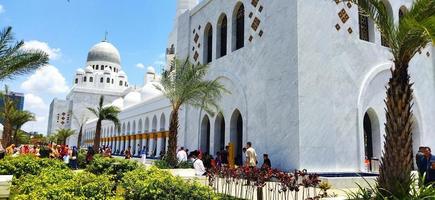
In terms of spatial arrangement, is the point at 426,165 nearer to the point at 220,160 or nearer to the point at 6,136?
the point at 220,160

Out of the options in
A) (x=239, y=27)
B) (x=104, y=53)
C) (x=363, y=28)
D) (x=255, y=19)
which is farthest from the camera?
(x=104, y=53)

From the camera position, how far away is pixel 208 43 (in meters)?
18.3

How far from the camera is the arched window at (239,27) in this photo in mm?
15788

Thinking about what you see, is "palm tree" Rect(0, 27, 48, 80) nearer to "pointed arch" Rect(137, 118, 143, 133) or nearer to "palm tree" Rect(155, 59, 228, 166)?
"palm tree" Rect(155, 59, 228, 166)

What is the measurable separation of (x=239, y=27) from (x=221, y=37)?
1433 millimetres

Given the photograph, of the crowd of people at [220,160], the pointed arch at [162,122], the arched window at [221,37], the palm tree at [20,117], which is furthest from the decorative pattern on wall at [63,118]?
the crowd of people at [220,160]

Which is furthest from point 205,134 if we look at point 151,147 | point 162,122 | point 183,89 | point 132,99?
point 132,99

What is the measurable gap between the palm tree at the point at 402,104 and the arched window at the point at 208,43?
11885 millimetres

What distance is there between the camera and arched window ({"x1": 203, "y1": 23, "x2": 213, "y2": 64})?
59.4 ft

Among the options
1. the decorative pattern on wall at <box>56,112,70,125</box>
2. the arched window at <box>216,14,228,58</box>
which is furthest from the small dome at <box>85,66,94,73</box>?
the arched window at <box>216,14,228,58</box>

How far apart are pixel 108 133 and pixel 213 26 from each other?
95.8ft

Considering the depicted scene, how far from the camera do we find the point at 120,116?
3728 cm

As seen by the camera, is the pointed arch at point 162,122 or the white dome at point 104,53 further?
the white dome at point 104,53

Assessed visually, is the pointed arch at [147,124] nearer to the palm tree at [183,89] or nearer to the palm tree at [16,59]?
the palm tree at [183,89]
